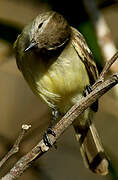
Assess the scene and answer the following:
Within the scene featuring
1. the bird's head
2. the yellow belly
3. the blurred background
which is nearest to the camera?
the bird's head

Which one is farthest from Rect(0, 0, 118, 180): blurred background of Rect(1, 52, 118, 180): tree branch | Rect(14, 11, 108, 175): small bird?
Rect(1, 52, 118, 180): tree branch

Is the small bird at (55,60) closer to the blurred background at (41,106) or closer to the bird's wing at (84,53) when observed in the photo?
the bird's wing at (84,53)

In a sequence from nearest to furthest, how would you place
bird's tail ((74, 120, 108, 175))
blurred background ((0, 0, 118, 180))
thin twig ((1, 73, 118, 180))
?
thin twig ((1, 73, 118, 180)), bird's tail ((74, 120, 108, 175)), blurred background ((0, 0, 118, 180))

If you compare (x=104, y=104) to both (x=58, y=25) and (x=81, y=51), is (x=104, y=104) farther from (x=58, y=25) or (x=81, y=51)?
(x=58, y=25)

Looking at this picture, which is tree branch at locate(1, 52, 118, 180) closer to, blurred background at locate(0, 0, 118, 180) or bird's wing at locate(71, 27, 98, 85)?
bird's wing at locate(71, 27, 98, 85)

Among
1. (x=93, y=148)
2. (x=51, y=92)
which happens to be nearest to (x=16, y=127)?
(x=93, y=148)

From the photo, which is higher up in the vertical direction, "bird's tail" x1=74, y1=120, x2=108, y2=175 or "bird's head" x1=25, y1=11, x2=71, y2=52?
"bird's head" x1=25, y1=11, x2=71, y2=52

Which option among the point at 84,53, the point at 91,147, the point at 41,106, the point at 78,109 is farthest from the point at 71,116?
the point at 41,106
